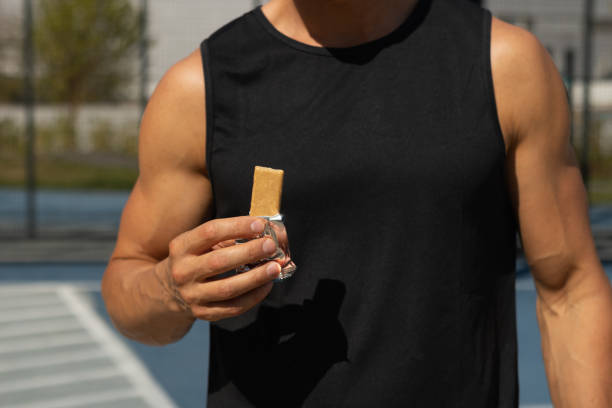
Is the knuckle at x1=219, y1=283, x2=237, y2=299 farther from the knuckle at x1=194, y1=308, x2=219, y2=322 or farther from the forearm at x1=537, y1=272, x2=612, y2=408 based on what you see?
the forearm at x1=537, y1=272, x2=612, y2=408

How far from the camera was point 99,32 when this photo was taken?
1575 centimetres

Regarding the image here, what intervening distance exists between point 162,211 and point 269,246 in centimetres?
44

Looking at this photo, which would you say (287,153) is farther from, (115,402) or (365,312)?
(115,402)

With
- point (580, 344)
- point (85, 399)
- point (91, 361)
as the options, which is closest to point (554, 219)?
point (580, 344)

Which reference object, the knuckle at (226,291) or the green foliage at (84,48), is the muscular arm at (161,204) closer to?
the knuckle at (226,291)

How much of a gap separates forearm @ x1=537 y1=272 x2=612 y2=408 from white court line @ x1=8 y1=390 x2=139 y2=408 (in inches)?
137

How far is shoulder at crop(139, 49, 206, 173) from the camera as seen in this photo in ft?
4.33

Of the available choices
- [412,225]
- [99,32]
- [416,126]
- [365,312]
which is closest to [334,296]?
[365,312]

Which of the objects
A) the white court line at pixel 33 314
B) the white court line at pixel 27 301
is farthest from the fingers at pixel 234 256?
the white court line at pixel 27 301

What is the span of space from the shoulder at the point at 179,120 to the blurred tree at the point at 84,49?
39.1ft

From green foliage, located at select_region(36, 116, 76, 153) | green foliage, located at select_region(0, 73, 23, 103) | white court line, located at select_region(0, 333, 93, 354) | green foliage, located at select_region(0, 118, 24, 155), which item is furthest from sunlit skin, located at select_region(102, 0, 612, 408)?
green foliage, located at select_region(0, 73, 23, 103)

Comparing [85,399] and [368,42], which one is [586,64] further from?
[368,42]

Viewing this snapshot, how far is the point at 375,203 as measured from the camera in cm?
125

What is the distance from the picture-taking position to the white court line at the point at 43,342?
5336mm
